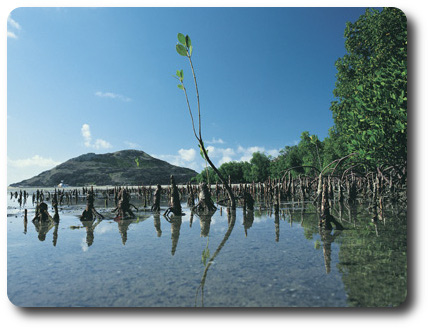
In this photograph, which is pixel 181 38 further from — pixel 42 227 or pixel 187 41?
pixel 42 227

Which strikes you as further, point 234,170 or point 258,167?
point 234,170

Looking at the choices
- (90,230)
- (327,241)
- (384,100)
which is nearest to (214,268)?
(327,241)

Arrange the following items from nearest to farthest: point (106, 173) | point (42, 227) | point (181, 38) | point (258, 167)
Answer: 1. point (181, 38)
2. point (42, 227)
3. point (258, 167)
4. point (106, 173)

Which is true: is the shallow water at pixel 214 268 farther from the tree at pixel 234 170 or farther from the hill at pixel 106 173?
the hill at pixel 106 173

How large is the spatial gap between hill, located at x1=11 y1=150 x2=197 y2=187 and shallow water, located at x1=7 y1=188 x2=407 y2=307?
74946 millimetres

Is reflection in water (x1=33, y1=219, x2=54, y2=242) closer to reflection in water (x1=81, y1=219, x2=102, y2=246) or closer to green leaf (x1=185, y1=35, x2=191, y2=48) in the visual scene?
reflection in water (x1=81, y1=219, x2=102, y2=246)

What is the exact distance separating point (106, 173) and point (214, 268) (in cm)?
9823

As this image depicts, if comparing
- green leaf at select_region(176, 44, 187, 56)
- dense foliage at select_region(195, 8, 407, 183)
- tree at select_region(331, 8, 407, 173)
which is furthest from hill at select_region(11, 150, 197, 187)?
green leaf at select_region(176, 44, 187, 56)

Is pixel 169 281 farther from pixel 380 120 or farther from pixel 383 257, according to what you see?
pixel 380 120

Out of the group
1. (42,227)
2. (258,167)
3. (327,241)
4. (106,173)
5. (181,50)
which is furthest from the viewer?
(106,173)

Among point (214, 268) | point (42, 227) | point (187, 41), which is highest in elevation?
point (187, 41)

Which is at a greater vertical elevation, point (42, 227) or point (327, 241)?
point (327, 241)

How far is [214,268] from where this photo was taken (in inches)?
181

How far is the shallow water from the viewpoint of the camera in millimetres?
3514
